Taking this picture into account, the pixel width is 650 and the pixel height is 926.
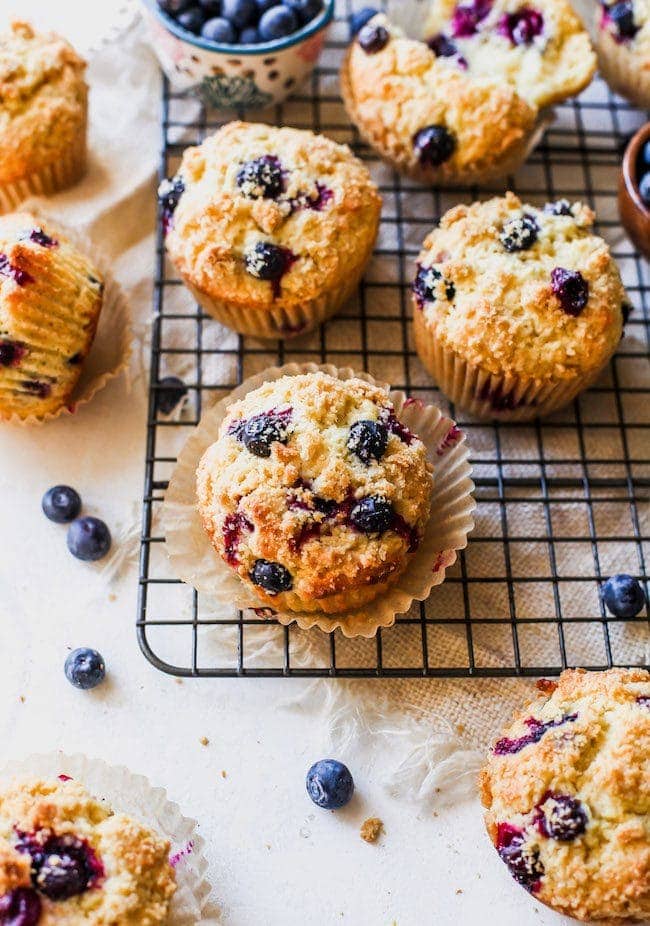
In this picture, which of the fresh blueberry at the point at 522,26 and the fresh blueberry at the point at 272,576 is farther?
the fresh blueberry at the point at 522,26

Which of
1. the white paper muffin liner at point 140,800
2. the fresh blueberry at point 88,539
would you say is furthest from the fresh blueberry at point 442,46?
the white paper muffin liner at point 140,800

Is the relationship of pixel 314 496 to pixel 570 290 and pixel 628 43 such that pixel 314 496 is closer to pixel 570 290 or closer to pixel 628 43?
pixel 570 290

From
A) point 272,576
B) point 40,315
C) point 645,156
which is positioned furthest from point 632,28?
point 272,576

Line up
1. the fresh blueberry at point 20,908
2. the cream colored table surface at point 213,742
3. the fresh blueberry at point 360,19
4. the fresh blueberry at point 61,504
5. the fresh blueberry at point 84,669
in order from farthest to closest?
1. the fresh blueberry at point 360,19
2. the fresh blueberry at point 61,504
3. the fresh blueberry at point 84,669
4. the cream colored table surface at point 213,742
5. the fresh blueberry at point 20,908

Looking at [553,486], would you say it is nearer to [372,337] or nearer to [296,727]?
[372,337]

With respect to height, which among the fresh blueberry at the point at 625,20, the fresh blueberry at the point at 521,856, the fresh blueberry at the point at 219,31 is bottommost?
the fresh blueberry at the point at 521,856

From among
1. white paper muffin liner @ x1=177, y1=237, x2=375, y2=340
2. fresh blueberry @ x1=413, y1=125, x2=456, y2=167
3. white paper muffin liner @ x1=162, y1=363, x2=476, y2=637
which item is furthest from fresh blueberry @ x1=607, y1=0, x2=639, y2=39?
white paper muffin liner @ x1=162, y1=363, x2=476, y2=637

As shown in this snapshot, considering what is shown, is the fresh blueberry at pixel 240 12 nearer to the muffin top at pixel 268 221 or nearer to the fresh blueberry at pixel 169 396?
the muffin top at pixel 268 221
